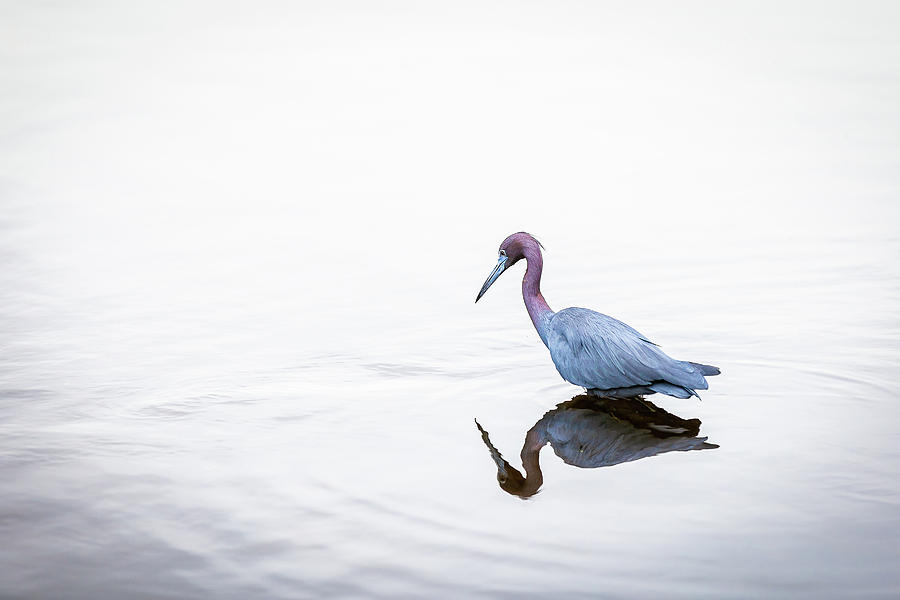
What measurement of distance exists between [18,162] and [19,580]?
8670 millimetres

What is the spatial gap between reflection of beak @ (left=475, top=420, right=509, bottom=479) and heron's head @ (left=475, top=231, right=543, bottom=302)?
5.28 feet

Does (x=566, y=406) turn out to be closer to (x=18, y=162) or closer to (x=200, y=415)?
(x=200, y=415)

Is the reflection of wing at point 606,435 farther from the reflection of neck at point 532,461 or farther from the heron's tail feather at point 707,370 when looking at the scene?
the heron's tail feather at point 707,370

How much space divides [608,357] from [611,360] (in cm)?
4

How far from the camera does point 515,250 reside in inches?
368

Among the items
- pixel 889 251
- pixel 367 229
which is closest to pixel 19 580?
pixel 367 229

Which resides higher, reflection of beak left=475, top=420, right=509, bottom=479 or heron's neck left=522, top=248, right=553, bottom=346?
heron's neck left=522, top=248, right=553, bottom=346

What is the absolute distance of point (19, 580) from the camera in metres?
6.05

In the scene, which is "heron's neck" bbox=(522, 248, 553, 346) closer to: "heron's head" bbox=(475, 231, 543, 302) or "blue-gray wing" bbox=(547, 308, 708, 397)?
"heron's head" bbox=(475, 231, 543, 302)

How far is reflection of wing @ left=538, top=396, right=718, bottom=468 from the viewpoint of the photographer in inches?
295

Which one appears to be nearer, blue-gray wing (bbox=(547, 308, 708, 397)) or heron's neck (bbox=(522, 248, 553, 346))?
blue-gray wing (bbox=(547, 308, 708, 397))

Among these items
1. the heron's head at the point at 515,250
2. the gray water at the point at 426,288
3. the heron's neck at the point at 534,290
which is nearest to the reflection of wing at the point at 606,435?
the gray water at the point at 426,288

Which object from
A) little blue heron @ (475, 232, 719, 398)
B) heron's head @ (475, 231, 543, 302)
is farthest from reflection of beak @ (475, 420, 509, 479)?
heron's head @ (475, 231, 543, 302)

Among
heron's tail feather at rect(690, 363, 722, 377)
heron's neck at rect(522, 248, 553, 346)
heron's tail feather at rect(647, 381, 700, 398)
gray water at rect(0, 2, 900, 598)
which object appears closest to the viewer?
gray water at rect(0, 2, 900, 598)
